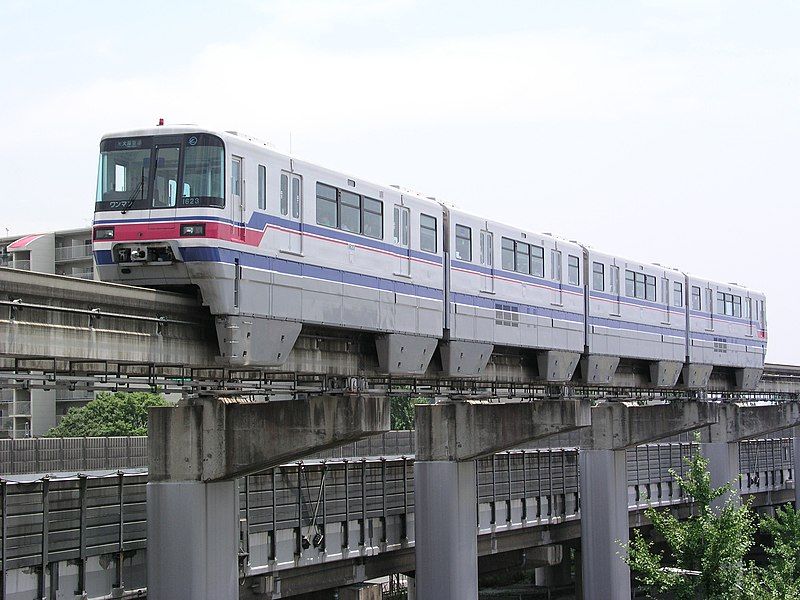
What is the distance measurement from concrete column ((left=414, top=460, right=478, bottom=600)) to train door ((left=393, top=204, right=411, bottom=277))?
10170mm

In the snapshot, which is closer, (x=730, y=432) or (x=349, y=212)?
(x=349, y=212)

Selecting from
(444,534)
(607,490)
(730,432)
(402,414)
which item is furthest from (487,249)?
(402,414)

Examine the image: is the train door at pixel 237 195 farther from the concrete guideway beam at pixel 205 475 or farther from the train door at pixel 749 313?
the train door at pixel 749 313

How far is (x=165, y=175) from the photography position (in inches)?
883

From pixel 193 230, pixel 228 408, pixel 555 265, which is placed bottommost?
pixel 228 408

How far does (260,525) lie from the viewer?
32.6 metres

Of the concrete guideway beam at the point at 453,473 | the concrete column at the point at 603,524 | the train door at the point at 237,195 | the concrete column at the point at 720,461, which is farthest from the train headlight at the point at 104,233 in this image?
the concrete column at the point at 720,461

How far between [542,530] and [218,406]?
30.6 metres

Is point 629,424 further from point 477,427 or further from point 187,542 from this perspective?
point 187,542

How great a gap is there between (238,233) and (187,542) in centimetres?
669

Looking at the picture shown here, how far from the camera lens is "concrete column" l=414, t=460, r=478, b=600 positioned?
3719 cm

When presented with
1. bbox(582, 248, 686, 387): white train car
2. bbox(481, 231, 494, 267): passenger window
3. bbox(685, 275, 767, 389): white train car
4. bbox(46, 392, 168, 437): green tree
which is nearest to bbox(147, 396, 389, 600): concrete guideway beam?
bbox(481, 231, 494, 267): passenger window

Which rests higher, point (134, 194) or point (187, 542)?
point (134, 194)

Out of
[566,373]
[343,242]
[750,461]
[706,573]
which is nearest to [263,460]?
[343,242]
